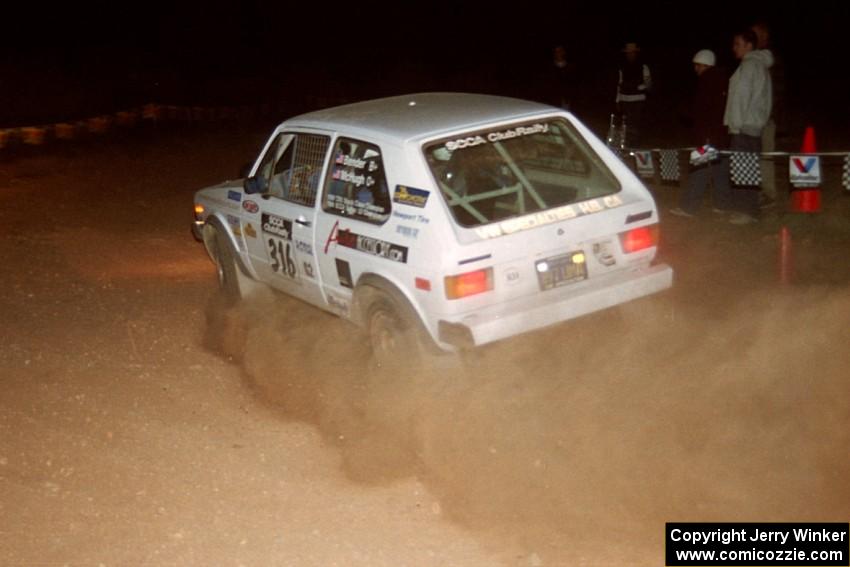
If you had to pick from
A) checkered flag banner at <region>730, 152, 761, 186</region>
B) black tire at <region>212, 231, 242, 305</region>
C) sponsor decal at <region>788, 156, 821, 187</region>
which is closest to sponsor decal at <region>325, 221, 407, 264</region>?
black tire at <region>212, 231, 242, 305</region>

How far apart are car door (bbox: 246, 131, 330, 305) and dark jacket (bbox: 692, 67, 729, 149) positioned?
485cm

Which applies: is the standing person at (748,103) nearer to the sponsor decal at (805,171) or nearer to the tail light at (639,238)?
the sponsor decal at (805,171)

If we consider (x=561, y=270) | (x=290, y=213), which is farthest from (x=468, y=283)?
(x=290, y=213)

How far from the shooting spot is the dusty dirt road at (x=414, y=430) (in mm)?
4848

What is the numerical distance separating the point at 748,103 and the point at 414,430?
19.5 ft

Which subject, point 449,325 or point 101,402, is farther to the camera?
point 101,402

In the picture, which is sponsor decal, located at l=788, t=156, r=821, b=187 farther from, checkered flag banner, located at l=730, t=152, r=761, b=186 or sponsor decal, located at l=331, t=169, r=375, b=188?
sponsor decal, located at l=331, t=169, r=375, b=188

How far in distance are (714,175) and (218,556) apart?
7048 millimetres

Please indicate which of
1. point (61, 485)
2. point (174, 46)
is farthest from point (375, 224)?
point (174, 46)

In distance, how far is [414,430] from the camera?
5.88 m

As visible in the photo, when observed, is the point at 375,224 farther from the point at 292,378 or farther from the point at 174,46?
the point at 174,46

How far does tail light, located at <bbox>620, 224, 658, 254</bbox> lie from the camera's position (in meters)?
6.49

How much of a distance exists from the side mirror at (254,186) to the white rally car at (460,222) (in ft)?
1.05

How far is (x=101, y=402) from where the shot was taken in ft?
22.1
